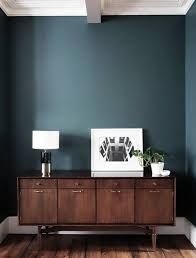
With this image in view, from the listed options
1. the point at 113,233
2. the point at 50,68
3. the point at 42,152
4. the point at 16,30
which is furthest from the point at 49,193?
the point at 16,30

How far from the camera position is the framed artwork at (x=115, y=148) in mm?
4141

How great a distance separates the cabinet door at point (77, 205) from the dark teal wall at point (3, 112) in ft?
2.53

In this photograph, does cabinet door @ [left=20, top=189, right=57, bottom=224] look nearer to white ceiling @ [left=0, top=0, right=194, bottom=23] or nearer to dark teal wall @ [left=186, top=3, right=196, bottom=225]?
dark teal wall @ [left=186, top=3, right=196, bottom=225]

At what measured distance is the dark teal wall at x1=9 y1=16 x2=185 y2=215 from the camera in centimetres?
419

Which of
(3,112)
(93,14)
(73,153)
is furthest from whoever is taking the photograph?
(73,153)

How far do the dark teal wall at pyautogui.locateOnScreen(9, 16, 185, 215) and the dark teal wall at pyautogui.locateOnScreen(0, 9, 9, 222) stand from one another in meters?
0.10

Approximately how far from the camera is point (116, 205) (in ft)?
12.0

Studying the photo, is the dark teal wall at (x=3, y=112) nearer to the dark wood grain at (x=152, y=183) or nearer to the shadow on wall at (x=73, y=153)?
the shadow on wall at (x=73, y=153)

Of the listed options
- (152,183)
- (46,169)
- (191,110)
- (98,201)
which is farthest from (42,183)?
(191,110)

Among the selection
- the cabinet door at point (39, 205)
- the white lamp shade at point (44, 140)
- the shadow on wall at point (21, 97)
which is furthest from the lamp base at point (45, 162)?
the shadow on wall at point (21, 97)

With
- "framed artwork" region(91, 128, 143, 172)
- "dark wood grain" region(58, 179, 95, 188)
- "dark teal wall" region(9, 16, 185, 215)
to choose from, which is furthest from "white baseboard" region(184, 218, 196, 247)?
"dark wood grain" region(58, 179, 95, 188)

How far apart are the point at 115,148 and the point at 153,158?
0.45 meters

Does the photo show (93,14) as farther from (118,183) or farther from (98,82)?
(118,183)

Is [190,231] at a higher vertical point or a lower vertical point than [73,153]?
lower
